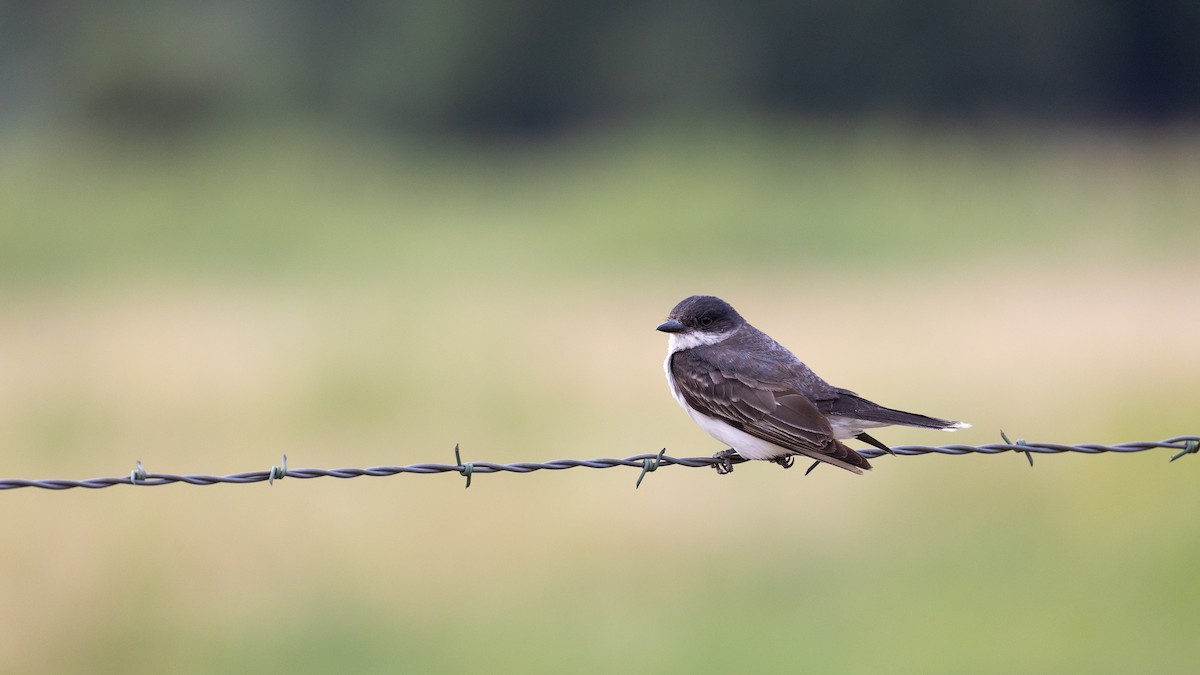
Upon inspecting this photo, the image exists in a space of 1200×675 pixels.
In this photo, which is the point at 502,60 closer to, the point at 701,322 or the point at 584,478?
the point at 584,478

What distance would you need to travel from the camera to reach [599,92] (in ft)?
151

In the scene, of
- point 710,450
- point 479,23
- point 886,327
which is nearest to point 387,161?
point 479,23

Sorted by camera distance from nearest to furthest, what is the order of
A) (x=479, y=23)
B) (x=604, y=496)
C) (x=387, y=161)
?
(x=604, y=496) → (x=387, y=161) → (x=479, y=23)

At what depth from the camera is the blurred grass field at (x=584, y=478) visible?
961 cm

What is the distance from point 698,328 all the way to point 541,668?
3.33 meters

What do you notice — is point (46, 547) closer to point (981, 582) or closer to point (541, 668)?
point (541, 668)

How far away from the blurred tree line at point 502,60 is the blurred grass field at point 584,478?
1760 cm

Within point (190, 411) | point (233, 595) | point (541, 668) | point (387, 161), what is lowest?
point (541, 668)

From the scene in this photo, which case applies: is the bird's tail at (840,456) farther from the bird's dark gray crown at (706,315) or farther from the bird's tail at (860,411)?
the bird's dark gray crown at (706,315)

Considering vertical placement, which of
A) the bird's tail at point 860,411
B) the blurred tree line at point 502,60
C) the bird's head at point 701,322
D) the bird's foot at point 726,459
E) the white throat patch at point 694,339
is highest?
the blurred tree line at point 502,60

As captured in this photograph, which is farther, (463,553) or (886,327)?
(886,327)

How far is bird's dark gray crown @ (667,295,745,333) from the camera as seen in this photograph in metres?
7.59

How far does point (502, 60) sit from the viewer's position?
47.1 meters

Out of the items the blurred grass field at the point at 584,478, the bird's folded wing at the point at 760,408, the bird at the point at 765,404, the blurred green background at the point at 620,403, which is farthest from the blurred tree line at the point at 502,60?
the bird's folded wing at the point at 760,408
